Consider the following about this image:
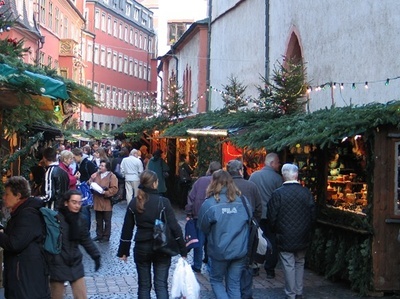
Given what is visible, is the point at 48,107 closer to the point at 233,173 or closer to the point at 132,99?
the point at 233,173

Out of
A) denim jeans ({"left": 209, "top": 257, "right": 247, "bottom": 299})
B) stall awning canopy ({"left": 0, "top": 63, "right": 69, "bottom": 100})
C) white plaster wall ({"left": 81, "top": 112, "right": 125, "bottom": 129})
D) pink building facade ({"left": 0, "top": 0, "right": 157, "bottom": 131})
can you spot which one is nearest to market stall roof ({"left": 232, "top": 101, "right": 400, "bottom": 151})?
denim jeans ({"left": 209, "top": 257, "right": 247, "bottom": 299})

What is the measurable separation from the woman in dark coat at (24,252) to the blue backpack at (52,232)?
0.34 ft

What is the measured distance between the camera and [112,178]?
17.1 metres

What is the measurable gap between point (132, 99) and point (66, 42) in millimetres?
26481

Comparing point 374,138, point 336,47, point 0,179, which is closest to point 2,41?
point 0,179

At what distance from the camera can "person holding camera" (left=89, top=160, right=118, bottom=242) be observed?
16938 millimetres

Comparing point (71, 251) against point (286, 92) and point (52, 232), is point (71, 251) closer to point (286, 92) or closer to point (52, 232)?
point (52, 232)

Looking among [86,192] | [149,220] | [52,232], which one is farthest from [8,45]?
[86,192]

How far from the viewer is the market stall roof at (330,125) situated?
38.2 ft

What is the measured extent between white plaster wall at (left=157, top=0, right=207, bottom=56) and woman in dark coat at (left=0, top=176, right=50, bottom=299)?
164 ft

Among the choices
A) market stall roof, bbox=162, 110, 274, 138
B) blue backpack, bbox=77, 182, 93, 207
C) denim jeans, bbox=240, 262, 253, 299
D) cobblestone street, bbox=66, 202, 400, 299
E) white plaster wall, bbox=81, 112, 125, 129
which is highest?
white plaster wall, bbox=81, 112, 125, 129

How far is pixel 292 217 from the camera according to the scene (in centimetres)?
1145

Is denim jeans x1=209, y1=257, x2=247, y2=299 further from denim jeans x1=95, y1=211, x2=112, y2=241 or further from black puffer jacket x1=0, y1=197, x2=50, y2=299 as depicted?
denim jeans x1=95, y1=211, x2=112, y2=241

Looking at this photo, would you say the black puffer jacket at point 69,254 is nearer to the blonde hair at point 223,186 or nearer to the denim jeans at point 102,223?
the blonde hair at point 223,186
